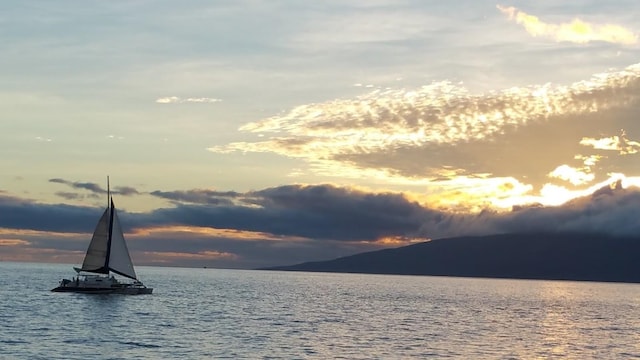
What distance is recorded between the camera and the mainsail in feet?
564

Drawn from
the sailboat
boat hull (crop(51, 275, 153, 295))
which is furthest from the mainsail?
boat hull (crop(51, 275, 153, 295))

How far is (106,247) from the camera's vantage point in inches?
6806


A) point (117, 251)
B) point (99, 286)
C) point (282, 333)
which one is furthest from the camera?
point (99, 286)

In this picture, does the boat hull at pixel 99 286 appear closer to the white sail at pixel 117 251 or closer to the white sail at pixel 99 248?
the white sail at pixel 117 251

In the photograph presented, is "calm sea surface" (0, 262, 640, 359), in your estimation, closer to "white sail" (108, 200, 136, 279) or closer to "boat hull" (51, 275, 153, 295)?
"boat hull" (51, 275, 153, 295)

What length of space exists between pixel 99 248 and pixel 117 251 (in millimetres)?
3754

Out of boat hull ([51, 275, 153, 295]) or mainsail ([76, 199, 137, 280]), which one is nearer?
mainsail ([76, 199, 137, 280])

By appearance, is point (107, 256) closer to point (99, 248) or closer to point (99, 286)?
point (99, 248)

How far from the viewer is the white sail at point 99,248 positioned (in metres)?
172

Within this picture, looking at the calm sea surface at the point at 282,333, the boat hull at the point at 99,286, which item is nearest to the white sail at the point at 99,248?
the boat hull at the point at 99,286

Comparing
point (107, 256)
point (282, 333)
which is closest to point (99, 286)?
point (107, 256)

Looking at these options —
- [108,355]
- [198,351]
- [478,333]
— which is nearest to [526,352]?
[478,333]

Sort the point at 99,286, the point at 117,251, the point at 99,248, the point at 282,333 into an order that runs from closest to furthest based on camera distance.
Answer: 1. the point at 282,333
2. the point at 99,248
3. the point at 117,251
4. the point at 99,286

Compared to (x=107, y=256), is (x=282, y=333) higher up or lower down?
lower down
